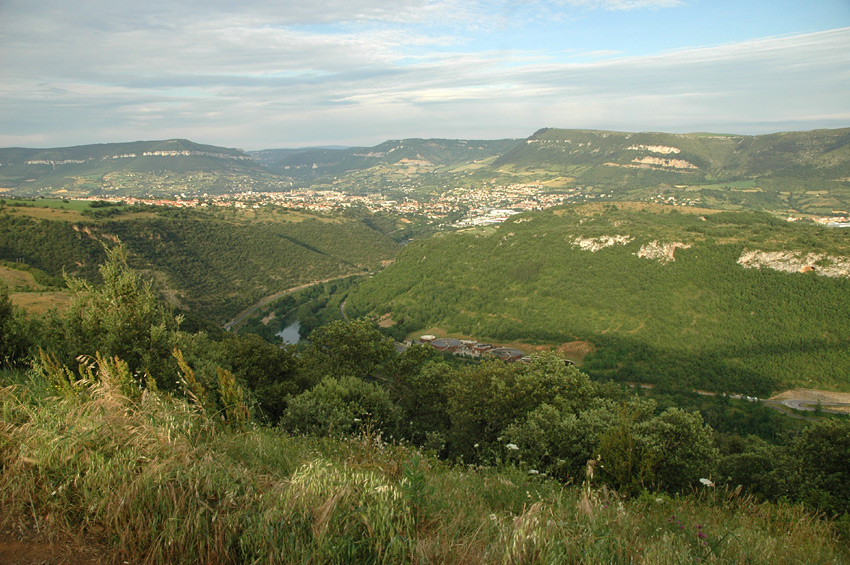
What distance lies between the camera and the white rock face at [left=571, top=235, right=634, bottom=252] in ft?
149

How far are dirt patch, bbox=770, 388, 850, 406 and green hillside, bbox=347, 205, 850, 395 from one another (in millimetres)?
567

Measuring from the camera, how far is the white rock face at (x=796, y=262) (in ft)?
106

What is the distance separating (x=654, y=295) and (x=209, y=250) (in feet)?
174

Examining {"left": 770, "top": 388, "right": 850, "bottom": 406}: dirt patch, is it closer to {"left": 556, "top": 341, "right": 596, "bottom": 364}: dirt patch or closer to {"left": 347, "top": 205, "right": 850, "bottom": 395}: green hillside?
{"left": 347, "top": 205, "right": 850, "bottom": 395}: green hillside

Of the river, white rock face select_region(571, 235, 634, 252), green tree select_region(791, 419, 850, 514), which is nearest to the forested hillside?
the river

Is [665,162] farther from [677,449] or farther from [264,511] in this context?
[264,511]

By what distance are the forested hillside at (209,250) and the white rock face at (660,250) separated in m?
41.4

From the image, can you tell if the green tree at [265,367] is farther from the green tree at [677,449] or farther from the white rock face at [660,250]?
the white rock face at [660,250]

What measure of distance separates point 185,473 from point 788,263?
42.3m

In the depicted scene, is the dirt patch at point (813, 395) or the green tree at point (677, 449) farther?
the dirt patch at point (813, 395)

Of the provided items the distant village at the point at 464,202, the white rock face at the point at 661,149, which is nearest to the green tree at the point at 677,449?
the distant village at the point at 464,202

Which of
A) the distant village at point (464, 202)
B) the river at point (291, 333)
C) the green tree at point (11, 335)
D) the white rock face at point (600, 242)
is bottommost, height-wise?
the river at point (291, 333)

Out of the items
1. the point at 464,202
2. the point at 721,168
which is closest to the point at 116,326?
the point at 464,202

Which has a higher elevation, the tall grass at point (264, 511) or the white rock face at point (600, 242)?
the tall grass at point (264, 511)
